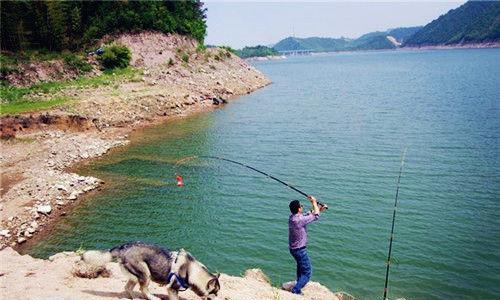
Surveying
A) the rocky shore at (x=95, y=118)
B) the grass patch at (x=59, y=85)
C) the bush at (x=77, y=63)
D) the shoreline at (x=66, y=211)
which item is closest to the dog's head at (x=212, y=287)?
the shoreline at (x=66, y=211)

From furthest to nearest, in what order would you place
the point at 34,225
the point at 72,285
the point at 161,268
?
the point at 34,225, the point at 72,285, the point at 161,268

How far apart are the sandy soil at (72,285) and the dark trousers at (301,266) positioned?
310mm

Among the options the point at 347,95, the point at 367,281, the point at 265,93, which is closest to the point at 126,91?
the point at 265,93

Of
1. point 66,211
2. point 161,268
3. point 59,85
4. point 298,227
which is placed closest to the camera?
point 161,268

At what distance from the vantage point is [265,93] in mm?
68125

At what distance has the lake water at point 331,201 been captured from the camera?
15844 millimetres

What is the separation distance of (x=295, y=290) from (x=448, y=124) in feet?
101

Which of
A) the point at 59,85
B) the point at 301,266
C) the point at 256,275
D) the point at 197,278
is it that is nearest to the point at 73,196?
the point at 256,275

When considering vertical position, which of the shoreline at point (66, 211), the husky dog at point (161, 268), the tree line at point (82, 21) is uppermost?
the tree line at point (82, 21)

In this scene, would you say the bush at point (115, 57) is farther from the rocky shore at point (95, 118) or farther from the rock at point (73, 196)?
the rock at point (73, 196)

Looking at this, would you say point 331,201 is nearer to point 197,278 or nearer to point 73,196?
point 197,278

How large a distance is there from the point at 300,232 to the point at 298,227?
0.18 m

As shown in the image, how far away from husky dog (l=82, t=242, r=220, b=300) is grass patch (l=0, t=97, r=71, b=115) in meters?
34.7

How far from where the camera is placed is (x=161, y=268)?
8688mm
